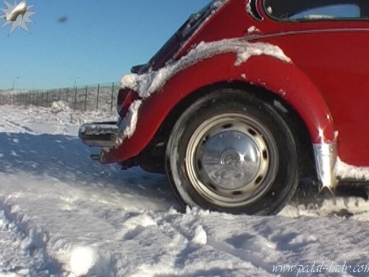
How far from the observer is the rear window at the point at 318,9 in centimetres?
364

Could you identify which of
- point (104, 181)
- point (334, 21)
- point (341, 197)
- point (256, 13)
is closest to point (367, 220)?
point (341, 197)

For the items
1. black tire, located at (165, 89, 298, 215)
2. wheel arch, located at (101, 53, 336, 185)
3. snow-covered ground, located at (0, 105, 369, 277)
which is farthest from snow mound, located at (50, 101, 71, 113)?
black tire, located at (165, 89, 298, 215)

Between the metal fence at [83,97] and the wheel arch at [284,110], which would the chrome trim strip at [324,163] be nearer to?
the wheel arch at [284,110]

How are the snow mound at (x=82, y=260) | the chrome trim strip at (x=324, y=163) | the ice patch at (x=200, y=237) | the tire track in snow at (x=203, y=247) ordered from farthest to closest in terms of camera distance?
the chrome trim strip at (x=324, y=163)
the ice patch at (x=200, y=237)
the snow mound at (x=82, y=260)
the tire track in snow at (x=203, y=247)

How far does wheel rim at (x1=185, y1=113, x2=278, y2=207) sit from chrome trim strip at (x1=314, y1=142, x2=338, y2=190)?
0.27 meters

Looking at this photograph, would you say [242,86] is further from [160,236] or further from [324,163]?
[160,236]

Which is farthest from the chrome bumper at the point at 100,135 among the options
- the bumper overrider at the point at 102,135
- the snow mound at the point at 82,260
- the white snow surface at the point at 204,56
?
the snow mound at the point at 82,260

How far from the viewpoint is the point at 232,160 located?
3594mm

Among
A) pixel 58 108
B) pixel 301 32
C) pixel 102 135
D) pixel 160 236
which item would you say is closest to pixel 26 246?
pixel 160 236

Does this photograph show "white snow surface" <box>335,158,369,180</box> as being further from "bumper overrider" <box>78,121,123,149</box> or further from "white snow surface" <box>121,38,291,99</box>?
"bumper overrider" <box>78,121,123,149</box>

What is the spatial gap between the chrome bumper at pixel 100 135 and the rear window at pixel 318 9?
1.33 meters

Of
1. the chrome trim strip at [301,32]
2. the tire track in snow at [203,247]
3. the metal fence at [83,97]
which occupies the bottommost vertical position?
the tire track in snow at [203,247]

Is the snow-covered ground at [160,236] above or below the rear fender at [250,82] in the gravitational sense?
below

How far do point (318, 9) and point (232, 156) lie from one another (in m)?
1.12
